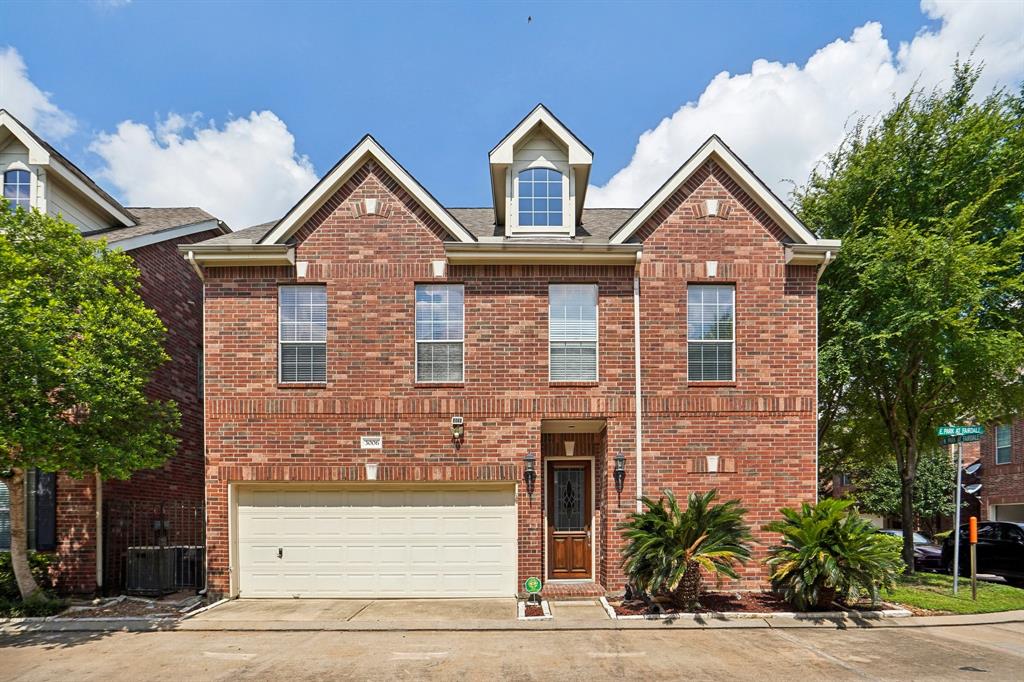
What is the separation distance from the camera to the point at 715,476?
12.6m

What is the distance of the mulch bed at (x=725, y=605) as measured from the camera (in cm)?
1107

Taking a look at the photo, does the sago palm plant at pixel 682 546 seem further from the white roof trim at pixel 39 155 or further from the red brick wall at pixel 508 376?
the white roof trim at pixel 39 155

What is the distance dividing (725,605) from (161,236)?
14.4m

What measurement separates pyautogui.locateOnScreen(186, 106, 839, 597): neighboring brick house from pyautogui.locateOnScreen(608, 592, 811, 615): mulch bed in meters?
0.97

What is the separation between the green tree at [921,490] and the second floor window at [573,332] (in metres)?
18.1

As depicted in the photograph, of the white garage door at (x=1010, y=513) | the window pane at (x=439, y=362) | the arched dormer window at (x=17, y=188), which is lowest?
the white garage door at (x=1010, y=513)

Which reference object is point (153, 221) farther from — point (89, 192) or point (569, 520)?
point (569, 520)

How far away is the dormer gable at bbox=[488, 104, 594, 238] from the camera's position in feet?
43.4

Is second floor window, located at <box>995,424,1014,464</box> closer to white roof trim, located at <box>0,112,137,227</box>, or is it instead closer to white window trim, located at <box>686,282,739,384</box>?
white window trim, located at <box>686,282,739,384</box>

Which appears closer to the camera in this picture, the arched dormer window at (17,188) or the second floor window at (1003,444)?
the arched dormer window at (17,188)

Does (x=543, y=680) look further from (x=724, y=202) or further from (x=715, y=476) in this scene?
(x=724, y=202)

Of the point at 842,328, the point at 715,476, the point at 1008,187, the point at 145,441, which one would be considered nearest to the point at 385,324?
the point at 145,441

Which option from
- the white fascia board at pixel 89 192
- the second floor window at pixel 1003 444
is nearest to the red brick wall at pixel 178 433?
A: the white fascia board at pixel 89 192

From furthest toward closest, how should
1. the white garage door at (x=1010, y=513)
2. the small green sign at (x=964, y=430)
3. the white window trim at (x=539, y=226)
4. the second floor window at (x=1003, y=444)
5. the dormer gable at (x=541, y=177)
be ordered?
the second floor window at (x=1003, y=444)
the white garage door at (x=1010, y=513)
the white window trim at (x=539, y=226)
the dormer gable at (x=541, y=177)
the small green sign at (x=964, y=430)
